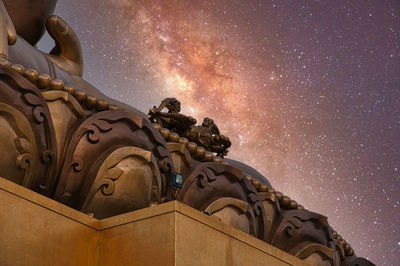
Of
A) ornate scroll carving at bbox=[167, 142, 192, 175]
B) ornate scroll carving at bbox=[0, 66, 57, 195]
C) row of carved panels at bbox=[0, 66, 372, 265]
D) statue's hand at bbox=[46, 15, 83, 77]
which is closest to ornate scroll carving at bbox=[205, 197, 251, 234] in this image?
row of carved panels at bbox=[0, 66, 372, 265]

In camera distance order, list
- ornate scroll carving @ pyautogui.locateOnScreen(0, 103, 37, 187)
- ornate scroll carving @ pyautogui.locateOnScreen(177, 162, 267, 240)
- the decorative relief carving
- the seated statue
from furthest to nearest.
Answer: the decorative relief carving → ornate scroll carving @ pyautogui.locateOnScreen(177, 162, 267, 240) → the seated statue → ornate scroll carving @ pyautogui.locateOnScreen(0, 103, 37, 187)

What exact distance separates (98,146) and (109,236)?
2.43ft

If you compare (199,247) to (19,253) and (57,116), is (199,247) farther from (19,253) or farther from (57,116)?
(57,116)

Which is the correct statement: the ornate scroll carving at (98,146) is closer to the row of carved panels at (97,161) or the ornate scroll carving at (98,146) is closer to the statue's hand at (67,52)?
the row of carved panels at (97,161)

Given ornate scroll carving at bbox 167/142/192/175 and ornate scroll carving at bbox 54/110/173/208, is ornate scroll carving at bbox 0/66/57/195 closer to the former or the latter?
ornate scroll carving at bbox 54/110/173/208

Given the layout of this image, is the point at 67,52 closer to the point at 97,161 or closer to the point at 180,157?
the point at 180,157

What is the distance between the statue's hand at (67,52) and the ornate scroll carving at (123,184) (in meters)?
2.31

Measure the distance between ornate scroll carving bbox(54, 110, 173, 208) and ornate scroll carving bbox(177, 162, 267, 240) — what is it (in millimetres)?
312

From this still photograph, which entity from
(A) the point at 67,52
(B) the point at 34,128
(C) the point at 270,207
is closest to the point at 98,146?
(B) the point at 34,128

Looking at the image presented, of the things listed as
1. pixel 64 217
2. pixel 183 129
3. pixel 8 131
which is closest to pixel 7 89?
pixel 8 131

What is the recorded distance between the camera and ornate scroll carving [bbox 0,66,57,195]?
10.9ft

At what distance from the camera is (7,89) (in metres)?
3.34

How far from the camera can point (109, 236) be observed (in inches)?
117

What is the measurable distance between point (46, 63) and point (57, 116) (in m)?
1.80
